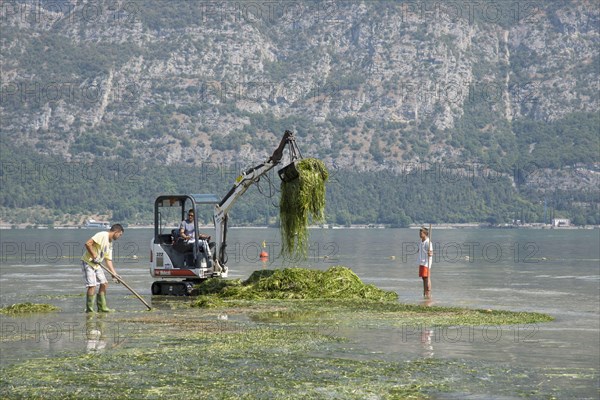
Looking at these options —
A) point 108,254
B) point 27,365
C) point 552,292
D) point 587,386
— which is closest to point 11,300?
point 108,254

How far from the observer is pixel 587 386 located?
52.4 feet

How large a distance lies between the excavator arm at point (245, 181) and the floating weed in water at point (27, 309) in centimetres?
701

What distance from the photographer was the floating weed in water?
26386 millimetres

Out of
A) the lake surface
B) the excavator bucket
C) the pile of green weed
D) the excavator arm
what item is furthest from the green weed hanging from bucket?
the lake surface

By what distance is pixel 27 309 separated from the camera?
2662cm

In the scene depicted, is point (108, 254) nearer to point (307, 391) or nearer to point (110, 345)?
point (110, 345)

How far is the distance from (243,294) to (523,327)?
31.2 feet

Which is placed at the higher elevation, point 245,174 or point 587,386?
point 245,174

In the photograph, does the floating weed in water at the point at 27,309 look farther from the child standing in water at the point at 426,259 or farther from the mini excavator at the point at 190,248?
the child standing in water at the point at 426,259

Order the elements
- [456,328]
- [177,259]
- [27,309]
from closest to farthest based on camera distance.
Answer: [456,328]
[27,309]
[177,259]

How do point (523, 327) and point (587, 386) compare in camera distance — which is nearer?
point (587, 386)

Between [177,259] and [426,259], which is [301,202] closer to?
[426,259]

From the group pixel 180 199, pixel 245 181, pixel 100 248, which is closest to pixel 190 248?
pixel 180 199

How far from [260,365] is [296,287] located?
46.1 feet
